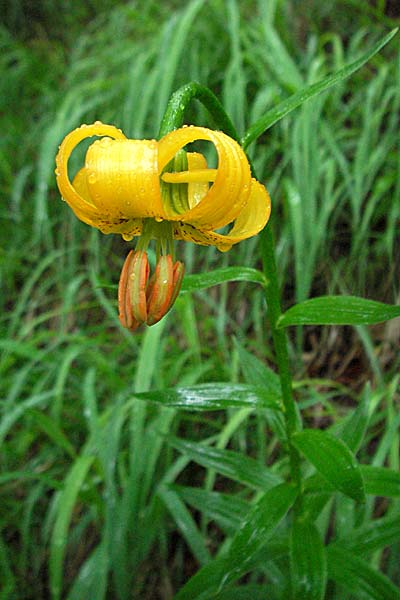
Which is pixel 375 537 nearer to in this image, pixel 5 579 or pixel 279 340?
pixel 279 340

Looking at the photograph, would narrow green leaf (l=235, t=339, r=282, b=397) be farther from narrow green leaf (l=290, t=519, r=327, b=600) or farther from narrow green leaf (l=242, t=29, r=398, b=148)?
narrow green leaf (l=242, t=29, r=398, b=148)

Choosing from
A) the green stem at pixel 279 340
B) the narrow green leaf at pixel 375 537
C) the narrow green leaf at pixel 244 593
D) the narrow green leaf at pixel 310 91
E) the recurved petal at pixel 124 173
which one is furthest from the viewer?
the narrow green leaf at pixel 244 593

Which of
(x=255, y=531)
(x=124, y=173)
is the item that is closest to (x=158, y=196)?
(x=124, y=173)

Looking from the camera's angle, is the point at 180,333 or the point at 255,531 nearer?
the point at 255,531

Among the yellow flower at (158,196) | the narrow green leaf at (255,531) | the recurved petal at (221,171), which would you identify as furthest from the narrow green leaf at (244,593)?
the recurved petal at (221,171)

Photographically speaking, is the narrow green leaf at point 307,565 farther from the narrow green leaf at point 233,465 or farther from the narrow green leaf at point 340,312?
the narrow green leaf at point 340,312

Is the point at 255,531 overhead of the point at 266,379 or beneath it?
beneath

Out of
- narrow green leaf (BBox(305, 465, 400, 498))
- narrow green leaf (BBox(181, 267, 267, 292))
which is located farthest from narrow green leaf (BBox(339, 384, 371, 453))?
narrow green leaf (BBox(181, 267, 267, 292))
